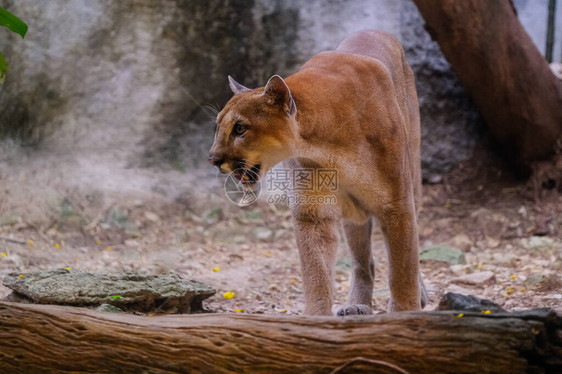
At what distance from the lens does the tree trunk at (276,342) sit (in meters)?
2.10

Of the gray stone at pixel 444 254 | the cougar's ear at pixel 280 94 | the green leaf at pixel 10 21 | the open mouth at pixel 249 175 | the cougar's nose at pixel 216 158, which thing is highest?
the green leaf at pixel 10 21

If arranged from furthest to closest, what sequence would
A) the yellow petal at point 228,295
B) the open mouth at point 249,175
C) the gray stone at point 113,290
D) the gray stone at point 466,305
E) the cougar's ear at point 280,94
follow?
1. the yellow petal at point 228,295
2. the gray stone at point 113,290
3. the open mouth at point 249,175
4. the cougar's ear at point 280,94
5. the gray stone at point 466,305

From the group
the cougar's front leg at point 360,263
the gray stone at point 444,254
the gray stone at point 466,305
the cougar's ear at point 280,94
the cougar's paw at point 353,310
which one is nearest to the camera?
the gray stone at point 466,305

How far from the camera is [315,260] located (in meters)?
3.57

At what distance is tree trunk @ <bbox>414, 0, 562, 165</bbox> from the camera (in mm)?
5871

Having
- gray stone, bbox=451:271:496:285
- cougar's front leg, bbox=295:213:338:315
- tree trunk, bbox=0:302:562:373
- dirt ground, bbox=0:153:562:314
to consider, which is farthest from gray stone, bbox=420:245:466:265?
tree trunk, bbox=0:302:562:373

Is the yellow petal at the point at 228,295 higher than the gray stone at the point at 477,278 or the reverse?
the reverse

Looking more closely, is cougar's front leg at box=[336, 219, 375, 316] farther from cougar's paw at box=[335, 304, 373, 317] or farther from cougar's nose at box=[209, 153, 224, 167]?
cougar's nose at box=[209, 153, 224, 167]

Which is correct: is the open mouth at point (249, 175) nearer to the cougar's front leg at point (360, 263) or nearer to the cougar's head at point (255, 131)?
the cougar's head at point (255, 131)

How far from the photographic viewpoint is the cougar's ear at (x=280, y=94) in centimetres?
308

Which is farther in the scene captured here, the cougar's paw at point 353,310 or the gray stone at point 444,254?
the gray stone at point 444,254

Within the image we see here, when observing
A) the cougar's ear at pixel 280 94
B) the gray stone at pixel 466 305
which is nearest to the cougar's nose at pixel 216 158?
the cougar's ear at pixel 280 94

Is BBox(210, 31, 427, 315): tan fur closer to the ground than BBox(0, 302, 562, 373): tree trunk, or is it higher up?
higher up

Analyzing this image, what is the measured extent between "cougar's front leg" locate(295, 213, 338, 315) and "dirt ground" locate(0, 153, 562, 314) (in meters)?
0.63
